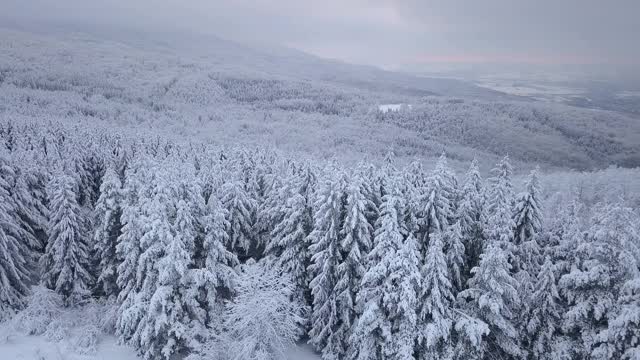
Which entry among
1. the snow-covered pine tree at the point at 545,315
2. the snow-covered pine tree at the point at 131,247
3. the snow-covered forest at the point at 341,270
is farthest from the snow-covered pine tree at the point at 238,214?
the snow-covered pine tree at the point at 545,315

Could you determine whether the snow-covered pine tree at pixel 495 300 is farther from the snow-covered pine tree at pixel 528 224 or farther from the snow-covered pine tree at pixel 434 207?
the snow-covered pine tree at pixel 434 207

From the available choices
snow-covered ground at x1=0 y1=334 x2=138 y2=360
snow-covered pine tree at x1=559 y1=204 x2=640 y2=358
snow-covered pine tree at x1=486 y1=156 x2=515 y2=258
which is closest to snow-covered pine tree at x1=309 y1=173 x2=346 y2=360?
snow-covered pine tree at x1=486 y1=156 x2=515 y2=258

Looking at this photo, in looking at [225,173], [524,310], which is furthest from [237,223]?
[524,310]

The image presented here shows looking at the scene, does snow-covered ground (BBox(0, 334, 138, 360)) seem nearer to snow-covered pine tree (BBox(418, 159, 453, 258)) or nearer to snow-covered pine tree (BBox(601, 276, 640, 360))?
snow-covered pine tree (BBox(418, 159, 453, 258))

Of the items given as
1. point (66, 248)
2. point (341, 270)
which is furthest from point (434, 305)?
point (66, 248)

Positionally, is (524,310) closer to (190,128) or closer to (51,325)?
(51,325)

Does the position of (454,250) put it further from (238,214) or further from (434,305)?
(238,214)
